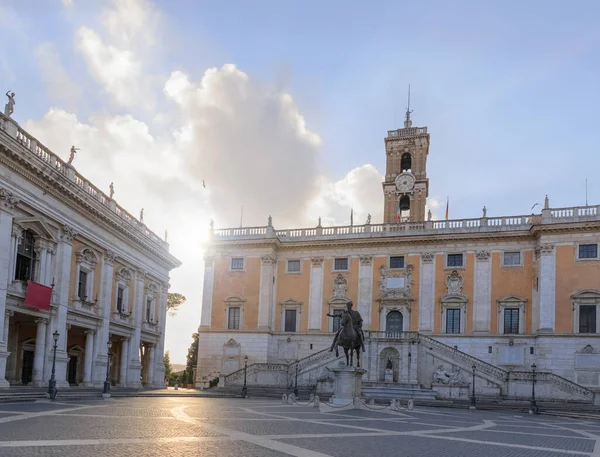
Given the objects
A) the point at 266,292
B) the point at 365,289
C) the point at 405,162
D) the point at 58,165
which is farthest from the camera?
the point at 405,162

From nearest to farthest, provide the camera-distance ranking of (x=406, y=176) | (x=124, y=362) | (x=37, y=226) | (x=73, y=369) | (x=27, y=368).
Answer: (x=37, y=226) < (x=27, y=368) < (x=73, y=369) < (x=124, y=362) < (x=406, y=176)

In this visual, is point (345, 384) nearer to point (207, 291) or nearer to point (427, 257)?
point (427, 257)

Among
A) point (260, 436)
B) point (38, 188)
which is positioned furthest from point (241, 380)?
point (260, 436)

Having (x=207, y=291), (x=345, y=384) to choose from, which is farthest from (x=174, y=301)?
(x=345, y=384)

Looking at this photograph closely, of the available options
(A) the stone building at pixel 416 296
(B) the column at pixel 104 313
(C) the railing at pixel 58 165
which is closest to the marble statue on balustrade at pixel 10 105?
(C) the railing at pixel 58 165

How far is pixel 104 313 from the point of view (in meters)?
39.8

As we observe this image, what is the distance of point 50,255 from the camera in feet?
110

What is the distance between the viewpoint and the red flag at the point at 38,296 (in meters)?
31.0

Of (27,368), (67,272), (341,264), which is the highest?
(341,264)

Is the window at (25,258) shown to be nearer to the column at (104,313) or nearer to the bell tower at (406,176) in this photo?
the column at (104,313)

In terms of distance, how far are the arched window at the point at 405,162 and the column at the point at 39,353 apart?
37.4 meters

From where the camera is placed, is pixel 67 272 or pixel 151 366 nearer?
pixel 67 272

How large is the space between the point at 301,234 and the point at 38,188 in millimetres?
27937

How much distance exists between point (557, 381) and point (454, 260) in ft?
41.2
